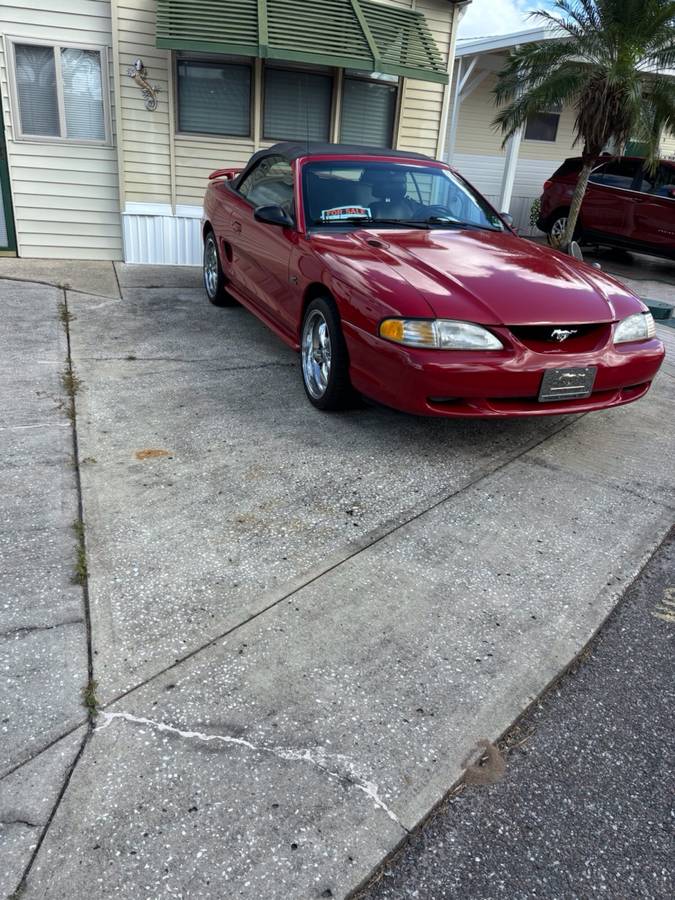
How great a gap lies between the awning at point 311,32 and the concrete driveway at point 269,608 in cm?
468

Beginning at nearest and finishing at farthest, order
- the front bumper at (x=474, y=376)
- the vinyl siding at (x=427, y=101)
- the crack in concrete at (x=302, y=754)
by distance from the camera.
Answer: the crack in concrete at (x=302, y=754)
the front bumper at (x=474, y=376)
the vinyl siding at (x=427, y=101)

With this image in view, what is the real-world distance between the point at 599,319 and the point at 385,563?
1.93 m

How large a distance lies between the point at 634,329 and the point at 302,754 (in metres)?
3.16

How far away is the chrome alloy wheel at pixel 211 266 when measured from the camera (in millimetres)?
6934

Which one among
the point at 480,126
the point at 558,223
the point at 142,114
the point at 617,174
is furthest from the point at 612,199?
the point at 142,114

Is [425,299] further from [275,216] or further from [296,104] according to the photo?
[296,104]

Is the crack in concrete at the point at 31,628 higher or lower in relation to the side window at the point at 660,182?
lower

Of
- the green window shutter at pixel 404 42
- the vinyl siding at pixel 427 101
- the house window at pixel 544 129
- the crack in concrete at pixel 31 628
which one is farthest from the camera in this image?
the house window at pixel 544 129

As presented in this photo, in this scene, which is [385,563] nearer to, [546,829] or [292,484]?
[292,484]

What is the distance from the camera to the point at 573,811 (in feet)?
6.67

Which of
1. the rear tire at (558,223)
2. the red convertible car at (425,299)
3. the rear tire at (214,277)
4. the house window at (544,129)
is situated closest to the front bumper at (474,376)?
the red convertible car at (425,299)

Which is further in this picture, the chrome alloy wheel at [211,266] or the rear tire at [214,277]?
the chrome alloy wheel at [211,266]

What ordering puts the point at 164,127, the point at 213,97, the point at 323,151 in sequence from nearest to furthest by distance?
the point at 323,151 → the point at 164,127 → the point at 213,97

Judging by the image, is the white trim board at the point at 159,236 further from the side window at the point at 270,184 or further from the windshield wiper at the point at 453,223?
the windshield wiper at the point at 453,223
